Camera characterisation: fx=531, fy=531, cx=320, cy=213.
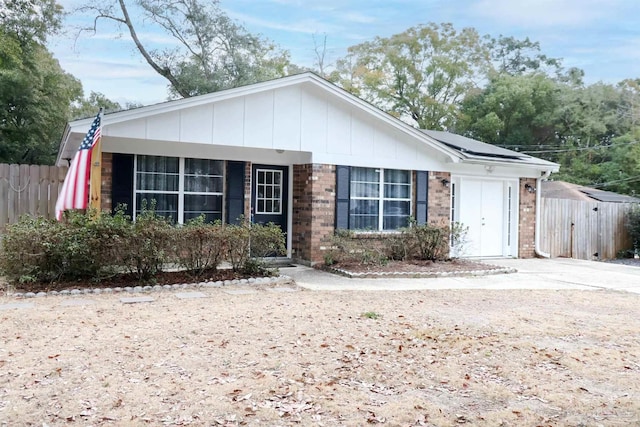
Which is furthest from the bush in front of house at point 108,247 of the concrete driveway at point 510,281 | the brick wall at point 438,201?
the brick wall at point 438,201

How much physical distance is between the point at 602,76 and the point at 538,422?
112 ft

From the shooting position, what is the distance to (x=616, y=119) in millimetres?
29422

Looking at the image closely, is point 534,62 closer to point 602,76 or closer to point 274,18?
point 602,76

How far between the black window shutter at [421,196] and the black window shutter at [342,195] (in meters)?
1.91

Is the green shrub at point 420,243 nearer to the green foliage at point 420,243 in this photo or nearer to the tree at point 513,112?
the green foliage at point 420,243

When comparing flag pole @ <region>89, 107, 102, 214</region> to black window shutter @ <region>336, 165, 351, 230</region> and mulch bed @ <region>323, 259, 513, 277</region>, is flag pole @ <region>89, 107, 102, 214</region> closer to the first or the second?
mulch bed @ <region>323, 259, 513, 277</region>

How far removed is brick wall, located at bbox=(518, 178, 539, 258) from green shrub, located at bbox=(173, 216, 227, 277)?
895 cm

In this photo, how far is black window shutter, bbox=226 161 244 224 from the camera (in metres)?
11.4

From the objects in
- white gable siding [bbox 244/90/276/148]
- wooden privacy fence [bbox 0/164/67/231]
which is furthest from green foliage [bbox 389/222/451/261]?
wooden privacy fence [bbox 0/164/67/231]

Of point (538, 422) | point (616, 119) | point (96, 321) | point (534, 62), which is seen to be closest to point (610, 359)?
point (538, 422)

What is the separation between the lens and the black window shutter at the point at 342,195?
456 inches

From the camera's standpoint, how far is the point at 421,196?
41.5 ft

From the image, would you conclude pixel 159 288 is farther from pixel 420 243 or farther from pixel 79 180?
pixel 420 243

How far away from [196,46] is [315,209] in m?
18.4
